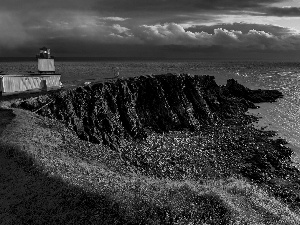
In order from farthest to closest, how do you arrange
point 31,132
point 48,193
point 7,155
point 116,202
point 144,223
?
point 31,132 → point 7,155 → point 48,193 → point 116,202 → point 144,223

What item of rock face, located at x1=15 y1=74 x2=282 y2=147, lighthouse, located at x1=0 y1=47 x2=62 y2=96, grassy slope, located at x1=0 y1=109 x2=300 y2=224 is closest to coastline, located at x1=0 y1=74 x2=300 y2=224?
grassy slope, located at x1=0 y1=109 x2=300 y2=224

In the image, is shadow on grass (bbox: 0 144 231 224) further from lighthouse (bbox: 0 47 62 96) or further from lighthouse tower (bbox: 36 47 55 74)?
lighthouse tower (bbox: 36 47 55 74)

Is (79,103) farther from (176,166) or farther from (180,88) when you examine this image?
(180,88)

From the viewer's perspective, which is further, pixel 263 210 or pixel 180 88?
pixel 180 88

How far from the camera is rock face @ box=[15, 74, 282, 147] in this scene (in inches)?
1422

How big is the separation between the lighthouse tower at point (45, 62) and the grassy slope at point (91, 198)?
30.8 meters

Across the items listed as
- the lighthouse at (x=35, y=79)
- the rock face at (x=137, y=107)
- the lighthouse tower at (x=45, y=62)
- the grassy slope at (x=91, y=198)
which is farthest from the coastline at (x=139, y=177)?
the lighthouse tower at (x=45, y=62)

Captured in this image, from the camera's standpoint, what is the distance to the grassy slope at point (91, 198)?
15859mm

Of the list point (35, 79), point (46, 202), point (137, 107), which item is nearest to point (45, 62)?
point (35, 79)

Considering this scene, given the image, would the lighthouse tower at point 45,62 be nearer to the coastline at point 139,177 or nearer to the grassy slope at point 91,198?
the coastline at point 139,177

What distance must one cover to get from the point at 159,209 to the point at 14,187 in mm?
8474

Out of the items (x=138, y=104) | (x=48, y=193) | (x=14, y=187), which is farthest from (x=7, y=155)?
(x=138, y=104)

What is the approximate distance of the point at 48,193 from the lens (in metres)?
17.8

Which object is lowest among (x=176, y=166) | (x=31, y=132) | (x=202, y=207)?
(x=176, y=166)
